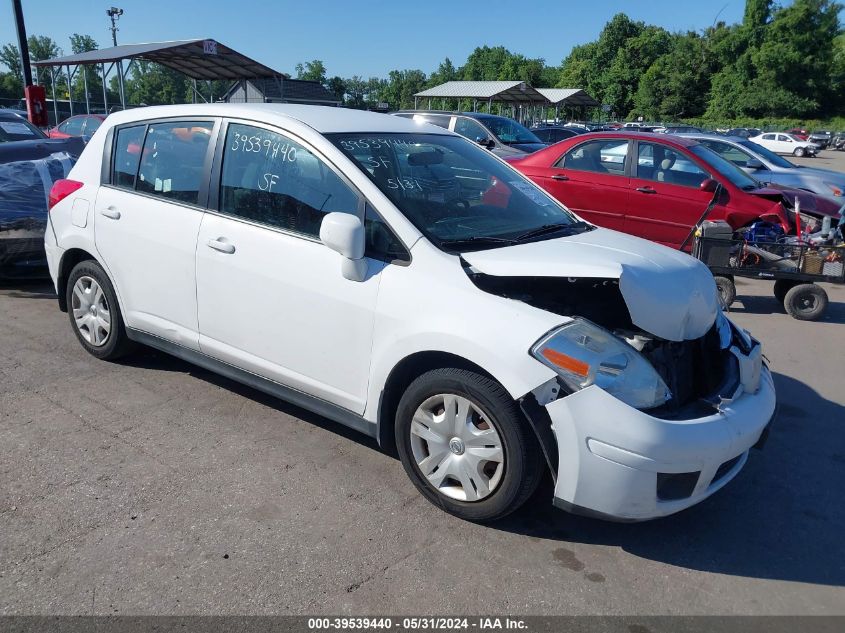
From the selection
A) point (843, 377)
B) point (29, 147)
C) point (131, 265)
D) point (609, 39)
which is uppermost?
point (609, 39)

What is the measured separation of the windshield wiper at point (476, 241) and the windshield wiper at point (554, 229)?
85 millimetres

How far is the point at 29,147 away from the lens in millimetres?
7590

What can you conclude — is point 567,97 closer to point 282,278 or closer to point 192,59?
point 192,59

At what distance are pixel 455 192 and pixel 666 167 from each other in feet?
16.8

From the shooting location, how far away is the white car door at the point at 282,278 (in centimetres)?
331

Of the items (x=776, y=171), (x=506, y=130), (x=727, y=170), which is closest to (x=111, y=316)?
(x=727, y=170)

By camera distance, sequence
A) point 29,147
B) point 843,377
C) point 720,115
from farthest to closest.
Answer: point 720,115 → point 29,147 → point 843,377

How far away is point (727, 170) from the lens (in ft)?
26.2

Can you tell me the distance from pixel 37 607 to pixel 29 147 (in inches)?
262

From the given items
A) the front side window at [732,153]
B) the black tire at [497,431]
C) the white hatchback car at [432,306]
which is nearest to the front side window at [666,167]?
the white hatchback car at [432,306]

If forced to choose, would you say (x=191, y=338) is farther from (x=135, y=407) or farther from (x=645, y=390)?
(x=645, y=390)

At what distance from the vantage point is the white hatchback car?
2.74 meters

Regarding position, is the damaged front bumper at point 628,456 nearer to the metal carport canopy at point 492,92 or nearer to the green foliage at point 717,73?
the metal carport canopy at point 492,92

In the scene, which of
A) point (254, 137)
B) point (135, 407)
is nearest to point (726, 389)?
point (254, 137)
